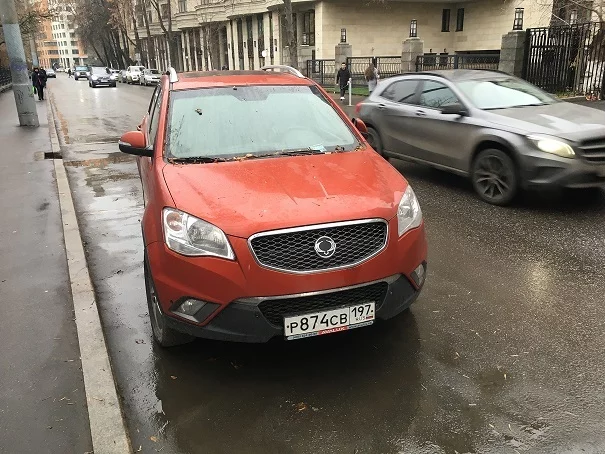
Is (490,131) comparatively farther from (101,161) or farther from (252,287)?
(101,161)

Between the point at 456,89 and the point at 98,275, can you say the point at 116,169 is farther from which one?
the point at 456,89

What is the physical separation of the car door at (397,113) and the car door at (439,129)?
5.7 inches

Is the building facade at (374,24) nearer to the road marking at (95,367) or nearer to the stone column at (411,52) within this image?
the stone column at (411,52)

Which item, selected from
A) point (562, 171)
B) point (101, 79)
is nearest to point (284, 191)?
point (562, 171)

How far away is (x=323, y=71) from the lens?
33188 millimetres

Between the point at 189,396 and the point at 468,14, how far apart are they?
4589 centimetres

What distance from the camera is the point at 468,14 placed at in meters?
43.1

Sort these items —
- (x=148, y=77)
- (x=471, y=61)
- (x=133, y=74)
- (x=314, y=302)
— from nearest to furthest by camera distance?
(x=314, y=302) < (x=471, y=61) < (x=148, y=77) < (x=133, y=74)

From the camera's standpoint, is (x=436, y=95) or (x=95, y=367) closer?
(x=95, y=367)

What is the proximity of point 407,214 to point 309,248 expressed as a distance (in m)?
0.81

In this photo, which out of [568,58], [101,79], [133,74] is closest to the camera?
[568,58]

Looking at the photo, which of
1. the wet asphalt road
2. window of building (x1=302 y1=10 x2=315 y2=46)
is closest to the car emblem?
the wet asphalt road

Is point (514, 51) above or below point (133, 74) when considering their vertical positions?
above

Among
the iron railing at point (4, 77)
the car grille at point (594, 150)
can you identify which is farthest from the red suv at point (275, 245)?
the iron railing at point (4, 77)
